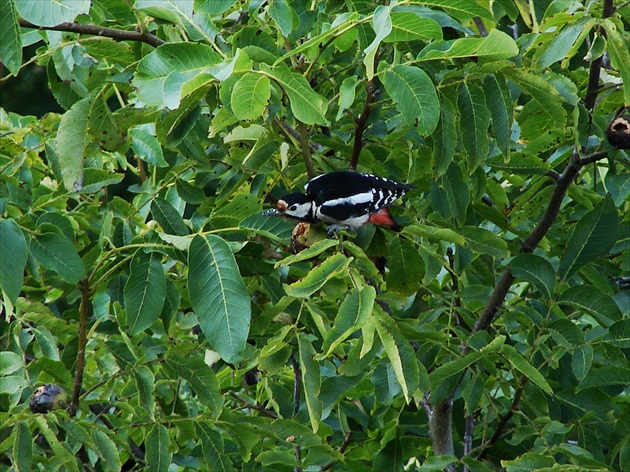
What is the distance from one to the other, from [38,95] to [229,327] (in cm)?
684

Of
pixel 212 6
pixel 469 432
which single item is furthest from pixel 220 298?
Result: pixel 469 432

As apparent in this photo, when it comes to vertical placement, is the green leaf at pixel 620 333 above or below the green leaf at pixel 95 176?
below

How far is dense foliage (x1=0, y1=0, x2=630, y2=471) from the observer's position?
1690mm

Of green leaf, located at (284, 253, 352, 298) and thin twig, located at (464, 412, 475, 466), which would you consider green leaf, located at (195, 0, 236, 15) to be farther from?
thin twig, located at (464, 412, 475, 466)

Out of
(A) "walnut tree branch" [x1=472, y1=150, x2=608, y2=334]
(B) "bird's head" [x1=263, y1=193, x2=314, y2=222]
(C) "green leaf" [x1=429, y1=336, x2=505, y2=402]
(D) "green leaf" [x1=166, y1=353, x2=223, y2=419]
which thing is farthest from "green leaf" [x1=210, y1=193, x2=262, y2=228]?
(A) "walnut tree branch" [x1=472, y1=150, x2=608, y2=334]

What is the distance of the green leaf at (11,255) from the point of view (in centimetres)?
173

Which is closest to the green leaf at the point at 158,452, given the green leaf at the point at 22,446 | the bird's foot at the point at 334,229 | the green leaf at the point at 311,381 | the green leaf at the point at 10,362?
the green leaf at the point at 22,446

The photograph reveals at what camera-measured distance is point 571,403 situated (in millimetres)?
2229

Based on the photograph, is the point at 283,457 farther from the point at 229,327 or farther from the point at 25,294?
the point at 25,294

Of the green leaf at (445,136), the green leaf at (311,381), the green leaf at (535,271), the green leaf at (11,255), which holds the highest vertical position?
the green leaf at (445,136)

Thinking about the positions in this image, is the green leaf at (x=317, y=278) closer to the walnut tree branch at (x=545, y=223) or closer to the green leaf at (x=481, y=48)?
the green leaf at (x=481, y=48)

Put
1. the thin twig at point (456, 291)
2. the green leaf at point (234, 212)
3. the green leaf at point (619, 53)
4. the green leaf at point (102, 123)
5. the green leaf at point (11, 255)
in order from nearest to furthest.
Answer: the green leaf at point (11, 255)
the green leaf at point (619, 53)
the green leaf at point (234, 212)
the green leaf at point (102, 123)
the thin twig at point (456, 291)

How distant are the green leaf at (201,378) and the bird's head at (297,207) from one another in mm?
394

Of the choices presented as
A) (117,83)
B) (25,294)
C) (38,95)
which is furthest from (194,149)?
(38,95)
